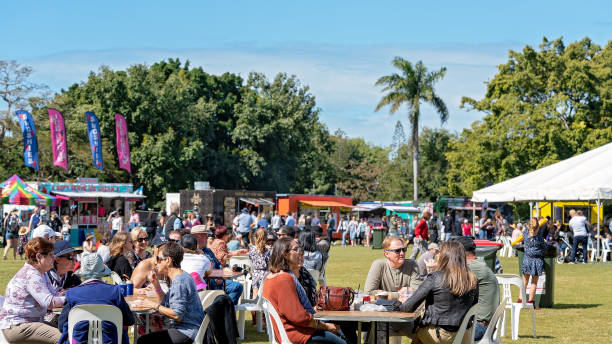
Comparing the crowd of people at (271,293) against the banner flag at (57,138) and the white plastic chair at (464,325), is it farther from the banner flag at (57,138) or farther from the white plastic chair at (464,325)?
the banner flag at (57,138)

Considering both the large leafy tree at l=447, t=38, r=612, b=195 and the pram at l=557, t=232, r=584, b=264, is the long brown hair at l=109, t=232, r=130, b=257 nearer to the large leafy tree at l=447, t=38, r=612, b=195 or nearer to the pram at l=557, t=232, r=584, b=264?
the pram at l=557, t=232, r=584, b=264

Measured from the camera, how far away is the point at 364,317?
19.6 ft

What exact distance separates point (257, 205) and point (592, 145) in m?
18.0

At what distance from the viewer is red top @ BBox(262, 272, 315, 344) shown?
591 centimetres

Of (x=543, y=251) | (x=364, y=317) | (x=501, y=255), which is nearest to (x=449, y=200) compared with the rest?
(x=501, y=255)

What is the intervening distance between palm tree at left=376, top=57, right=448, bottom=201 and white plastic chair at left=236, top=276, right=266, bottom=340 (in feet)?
135

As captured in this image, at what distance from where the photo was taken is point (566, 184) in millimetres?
21359

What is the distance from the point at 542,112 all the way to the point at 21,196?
2653 centimetres

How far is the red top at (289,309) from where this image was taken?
5.91 m

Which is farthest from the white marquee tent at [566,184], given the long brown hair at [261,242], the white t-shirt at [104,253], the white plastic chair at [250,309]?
the white t-shirt at [104,253]

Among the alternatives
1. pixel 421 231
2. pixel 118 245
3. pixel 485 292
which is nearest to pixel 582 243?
pixel 421 231

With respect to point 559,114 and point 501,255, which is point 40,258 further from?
point 559,114

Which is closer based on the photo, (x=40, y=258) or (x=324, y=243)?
(x=40, y=258)

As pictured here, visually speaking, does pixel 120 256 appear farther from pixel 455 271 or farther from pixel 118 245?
pixel 455 271
